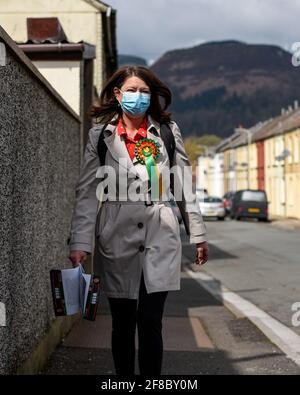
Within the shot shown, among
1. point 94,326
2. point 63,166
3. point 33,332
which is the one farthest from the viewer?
point 94,326

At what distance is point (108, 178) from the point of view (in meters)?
3.99

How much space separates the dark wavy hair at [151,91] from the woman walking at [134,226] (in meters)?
0.02

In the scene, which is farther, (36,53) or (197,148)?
(197,148)

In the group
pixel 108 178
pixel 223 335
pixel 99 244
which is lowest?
pixel 223 335

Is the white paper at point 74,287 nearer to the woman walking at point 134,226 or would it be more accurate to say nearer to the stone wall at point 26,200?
the woman walking at point 134,226

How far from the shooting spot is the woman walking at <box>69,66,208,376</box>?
3.88 m

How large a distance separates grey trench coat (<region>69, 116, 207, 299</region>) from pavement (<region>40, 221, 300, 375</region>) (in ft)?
5.20

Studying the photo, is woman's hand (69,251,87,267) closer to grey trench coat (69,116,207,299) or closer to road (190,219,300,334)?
grey trench coat (69,116,207,299)

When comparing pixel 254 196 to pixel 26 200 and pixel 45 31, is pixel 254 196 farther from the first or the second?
pixel 26 200

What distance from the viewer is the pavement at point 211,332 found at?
5547 millimetres

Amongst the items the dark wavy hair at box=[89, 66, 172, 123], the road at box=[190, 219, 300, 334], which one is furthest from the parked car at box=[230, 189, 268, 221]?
the dark wavy hair at box=[89, 66, 172, 123]
